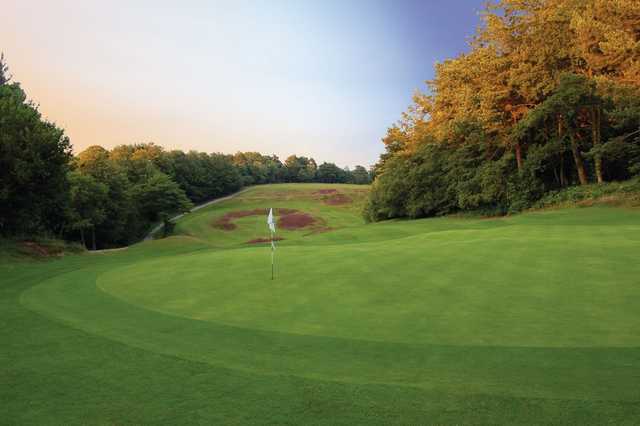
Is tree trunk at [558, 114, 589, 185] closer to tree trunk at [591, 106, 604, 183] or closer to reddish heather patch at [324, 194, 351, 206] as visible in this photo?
tree trunk at [591, 106, 604, 183]

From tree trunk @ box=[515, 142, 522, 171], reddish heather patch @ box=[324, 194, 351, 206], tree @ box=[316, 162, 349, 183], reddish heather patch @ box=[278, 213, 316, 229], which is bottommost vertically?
reddish heather patch @ box=[278, 213, 316, 229]

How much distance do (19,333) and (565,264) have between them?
13106mm

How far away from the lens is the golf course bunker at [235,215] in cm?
7238

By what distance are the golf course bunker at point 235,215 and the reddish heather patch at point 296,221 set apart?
9.80 ft

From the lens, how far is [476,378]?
5.70 m

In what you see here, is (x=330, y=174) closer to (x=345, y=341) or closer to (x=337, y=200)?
(x=337, y=200)

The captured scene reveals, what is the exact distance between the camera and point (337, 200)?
315ft

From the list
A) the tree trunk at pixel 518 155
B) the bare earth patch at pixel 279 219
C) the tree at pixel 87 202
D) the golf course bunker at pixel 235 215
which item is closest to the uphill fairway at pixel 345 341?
the tree trunk at pixel 518 155

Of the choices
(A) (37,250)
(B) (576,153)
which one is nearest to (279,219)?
(A) (37,250)

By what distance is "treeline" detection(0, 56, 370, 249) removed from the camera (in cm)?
2622

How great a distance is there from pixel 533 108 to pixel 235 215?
56.5m

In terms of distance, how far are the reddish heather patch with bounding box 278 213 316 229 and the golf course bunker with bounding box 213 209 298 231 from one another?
9.80 feet

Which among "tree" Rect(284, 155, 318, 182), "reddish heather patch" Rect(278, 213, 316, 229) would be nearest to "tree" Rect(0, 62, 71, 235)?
"reddish heather patch" Rect(278, 213, 316, 229)

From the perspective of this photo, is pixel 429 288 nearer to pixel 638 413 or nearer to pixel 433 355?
pixel 433 355
